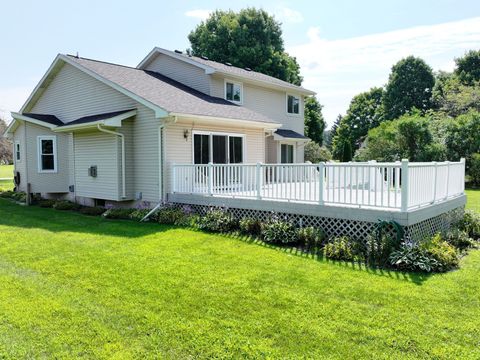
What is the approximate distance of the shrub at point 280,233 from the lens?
26.2ft

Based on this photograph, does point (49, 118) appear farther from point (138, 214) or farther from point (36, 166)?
point (138, 214)

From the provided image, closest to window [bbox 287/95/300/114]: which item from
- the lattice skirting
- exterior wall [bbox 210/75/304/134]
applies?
exterior wall [bbox 210/75/304/134]

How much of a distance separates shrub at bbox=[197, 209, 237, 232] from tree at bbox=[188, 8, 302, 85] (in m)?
25.7

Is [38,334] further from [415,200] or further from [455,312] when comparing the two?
[415,200]

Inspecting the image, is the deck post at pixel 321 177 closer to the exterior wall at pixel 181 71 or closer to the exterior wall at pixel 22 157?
the exterior wall at pixel 181 71

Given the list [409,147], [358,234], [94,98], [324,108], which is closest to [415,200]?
[358,234]

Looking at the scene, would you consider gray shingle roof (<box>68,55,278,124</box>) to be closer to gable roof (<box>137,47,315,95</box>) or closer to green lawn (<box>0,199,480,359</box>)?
gable roof (<box>137,47,315,95</box>)

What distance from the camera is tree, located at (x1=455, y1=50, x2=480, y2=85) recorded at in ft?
124

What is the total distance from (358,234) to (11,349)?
6.18m

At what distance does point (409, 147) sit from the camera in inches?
926

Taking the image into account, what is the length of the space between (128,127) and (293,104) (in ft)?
40.6

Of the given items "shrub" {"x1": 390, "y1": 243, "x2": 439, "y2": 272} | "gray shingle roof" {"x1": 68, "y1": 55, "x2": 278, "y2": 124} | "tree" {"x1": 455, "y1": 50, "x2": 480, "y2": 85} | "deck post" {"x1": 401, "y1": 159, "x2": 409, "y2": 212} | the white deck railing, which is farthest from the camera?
"tree" {"x1": 455, "y1": 50, "x2": 480, "y2": 85}

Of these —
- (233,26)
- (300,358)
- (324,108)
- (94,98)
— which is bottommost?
(300,358)

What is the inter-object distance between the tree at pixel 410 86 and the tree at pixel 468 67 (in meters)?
3.42
